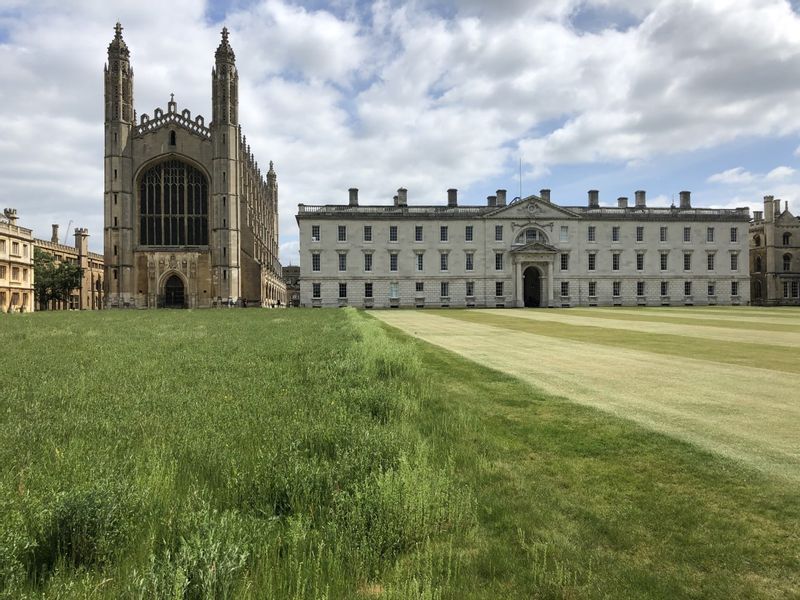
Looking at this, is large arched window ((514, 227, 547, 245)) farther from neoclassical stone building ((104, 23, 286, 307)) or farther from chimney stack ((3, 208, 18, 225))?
chimney stack ((3, 208, 18, 225))

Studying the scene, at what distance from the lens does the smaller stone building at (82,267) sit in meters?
84.7

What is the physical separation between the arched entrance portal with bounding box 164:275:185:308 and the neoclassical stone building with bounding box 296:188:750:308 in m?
14.3

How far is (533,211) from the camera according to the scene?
68.0 meters

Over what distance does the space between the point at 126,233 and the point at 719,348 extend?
2357 inches

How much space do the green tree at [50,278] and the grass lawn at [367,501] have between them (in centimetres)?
8358

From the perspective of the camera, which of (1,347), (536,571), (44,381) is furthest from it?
(1,347)

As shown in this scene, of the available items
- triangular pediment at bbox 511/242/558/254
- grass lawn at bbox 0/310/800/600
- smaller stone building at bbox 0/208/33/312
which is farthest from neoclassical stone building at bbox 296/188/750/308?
grass lawn at bbox 0/310/800/600

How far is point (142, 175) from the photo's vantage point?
196ft

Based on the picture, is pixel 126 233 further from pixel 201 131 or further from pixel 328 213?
pixel 328 213

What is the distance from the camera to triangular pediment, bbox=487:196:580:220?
67.6 metres

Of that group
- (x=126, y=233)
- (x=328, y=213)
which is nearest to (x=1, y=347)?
(x=126, y=233)

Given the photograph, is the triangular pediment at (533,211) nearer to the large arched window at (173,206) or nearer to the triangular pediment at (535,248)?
the triangular pediment at (535,248)

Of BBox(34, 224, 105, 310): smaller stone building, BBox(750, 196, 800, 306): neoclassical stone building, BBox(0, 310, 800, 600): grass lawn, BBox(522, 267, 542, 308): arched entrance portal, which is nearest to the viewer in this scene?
BBox(0, 310, 800, 600): grass lawn

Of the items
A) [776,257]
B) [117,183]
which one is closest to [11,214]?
[117,183]
